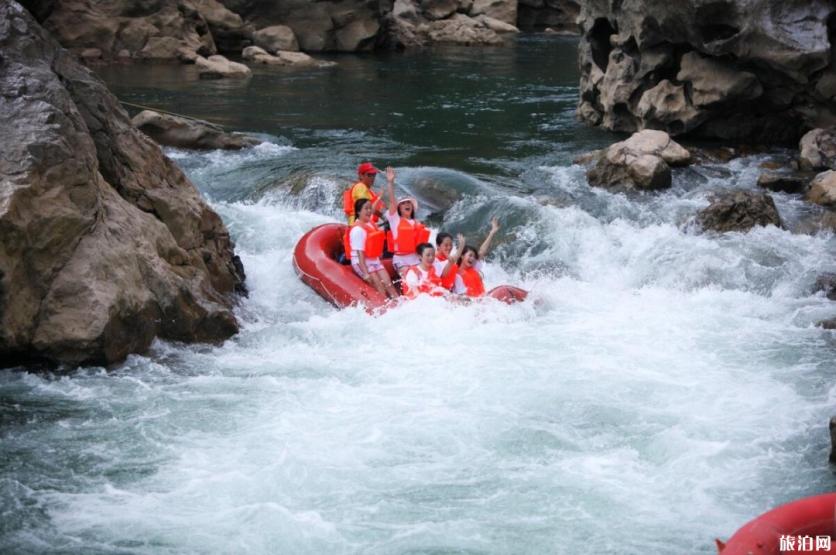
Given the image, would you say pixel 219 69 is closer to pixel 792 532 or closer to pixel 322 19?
pixel 322 19

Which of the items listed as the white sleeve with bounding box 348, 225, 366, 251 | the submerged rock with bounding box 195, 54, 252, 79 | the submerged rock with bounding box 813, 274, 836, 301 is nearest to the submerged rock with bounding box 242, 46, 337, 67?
the submerged rock with bounding box 195, 54, 252, 79

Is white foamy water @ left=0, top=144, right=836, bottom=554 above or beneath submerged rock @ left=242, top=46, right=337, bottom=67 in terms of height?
beneath

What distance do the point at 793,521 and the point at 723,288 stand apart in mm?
5813

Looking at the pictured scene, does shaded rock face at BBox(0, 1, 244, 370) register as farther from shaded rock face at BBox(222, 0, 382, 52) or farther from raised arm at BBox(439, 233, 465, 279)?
shaded rock face at BBox(222, 0, 382, 52)

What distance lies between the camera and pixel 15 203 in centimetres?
752

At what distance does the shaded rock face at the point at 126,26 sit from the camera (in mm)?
24594

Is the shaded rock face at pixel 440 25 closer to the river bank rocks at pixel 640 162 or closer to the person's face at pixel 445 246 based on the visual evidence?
the river bank rocks at pixel 640 162

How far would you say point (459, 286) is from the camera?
31.8ft

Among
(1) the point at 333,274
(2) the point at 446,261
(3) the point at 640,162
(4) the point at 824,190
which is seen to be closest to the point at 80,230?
(1) the point at 333,274

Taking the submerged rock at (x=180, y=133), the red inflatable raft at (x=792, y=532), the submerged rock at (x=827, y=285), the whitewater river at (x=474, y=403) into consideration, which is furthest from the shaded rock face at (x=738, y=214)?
the submerged rock at (x=180, y=133)

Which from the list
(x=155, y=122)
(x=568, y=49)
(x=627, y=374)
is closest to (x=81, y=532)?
(x=627, y=374)

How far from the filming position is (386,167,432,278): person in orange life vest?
1008 centimetres

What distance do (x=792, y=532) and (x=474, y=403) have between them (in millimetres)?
3124

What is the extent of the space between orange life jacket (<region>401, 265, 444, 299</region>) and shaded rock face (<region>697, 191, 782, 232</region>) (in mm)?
3712
